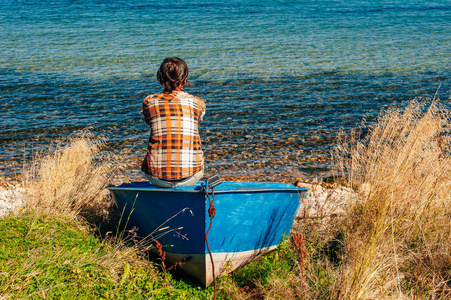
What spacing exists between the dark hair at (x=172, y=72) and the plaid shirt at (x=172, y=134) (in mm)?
126

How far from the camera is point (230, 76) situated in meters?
14.8

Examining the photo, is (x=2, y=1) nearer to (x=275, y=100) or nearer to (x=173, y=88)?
(x=275, y=100)

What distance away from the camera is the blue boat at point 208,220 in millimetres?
4160

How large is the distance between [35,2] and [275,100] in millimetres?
33059

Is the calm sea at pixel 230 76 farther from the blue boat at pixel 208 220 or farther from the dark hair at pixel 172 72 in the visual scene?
the dark hair at pixel 172 72

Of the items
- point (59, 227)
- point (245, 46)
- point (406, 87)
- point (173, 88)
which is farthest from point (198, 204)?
point (245, 46)

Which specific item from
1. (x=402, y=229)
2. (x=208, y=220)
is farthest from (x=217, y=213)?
(x=402, y=229)

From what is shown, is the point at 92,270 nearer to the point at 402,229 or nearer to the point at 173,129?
the point at 173,129

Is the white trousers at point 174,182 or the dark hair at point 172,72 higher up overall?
the dark hair at point 172,72

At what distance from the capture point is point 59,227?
4.68 m

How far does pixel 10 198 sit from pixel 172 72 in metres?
3.91

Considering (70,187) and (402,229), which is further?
(70,187)

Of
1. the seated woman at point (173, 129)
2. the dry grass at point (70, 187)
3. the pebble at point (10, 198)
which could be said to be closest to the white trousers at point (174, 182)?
the seated woman at point (173, 129)

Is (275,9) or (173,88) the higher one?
(275,9)
